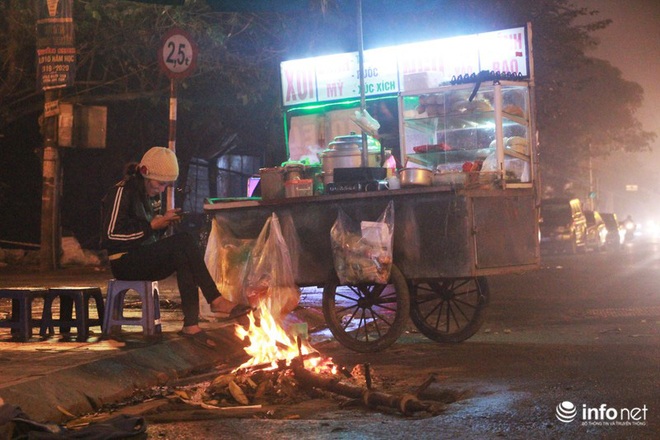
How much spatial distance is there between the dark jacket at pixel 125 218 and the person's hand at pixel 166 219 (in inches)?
2.9

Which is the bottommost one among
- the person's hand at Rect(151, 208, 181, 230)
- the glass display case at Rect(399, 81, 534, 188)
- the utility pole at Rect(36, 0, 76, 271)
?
the person's hand at Rect(151, 208, 181, 230)

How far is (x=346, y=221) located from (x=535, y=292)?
701 cm

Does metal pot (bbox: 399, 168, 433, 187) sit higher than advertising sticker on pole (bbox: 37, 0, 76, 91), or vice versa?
advertising sticker on pole (bbox: 37, 0, 76, 91)

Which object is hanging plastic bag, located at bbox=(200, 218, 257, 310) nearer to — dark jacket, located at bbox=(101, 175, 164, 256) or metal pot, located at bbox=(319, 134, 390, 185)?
dark jacket, located at bbox=(101, 175, 164, 256)

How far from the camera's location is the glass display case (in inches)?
378

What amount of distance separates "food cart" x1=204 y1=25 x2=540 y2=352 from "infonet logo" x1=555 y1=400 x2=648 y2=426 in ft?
8.09

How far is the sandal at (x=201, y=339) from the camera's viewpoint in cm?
754

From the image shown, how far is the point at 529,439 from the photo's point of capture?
4.42m

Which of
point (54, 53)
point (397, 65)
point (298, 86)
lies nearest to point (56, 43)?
point (54, 53)

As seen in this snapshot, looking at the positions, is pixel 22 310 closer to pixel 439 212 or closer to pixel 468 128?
pixel 439 212

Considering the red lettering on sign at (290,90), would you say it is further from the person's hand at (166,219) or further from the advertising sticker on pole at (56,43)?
the person's hand at (166,219)

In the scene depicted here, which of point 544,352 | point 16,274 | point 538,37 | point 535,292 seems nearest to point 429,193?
point 544,352

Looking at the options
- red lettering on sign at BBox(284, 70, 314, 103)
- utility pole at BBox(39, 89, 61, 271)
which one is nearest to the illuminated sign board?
red lettering on sign at BBox(284, 70, 314, 103)

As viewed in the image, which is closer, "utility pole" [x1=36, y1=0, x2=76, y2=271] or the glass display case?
the glass display case
